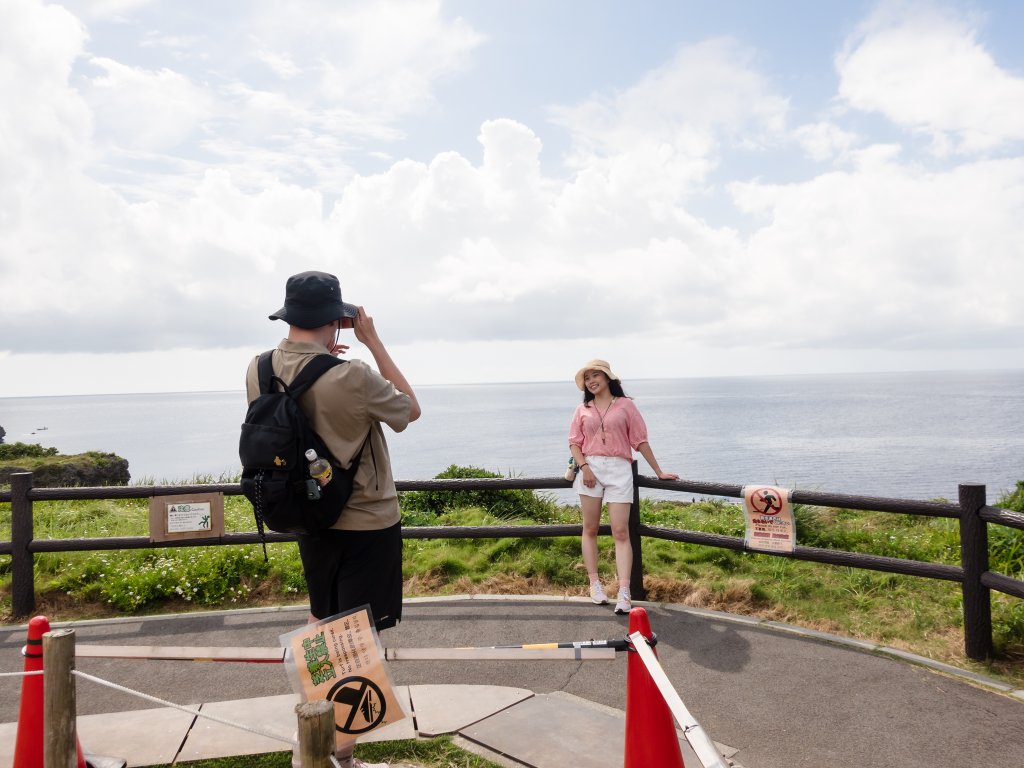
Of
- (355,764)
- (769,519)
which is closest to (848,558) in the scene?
(769,519)

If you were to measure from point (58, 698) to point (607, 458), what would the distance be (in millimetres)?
3892

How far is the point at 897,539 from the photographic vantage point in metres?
8.69

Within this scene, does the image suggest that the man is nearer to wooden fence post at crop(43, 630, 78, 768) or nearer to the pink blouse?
wooden fence post at crop(43, 630, 78, 768)

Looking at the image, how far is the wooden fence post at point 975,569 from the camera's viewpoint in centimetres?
458

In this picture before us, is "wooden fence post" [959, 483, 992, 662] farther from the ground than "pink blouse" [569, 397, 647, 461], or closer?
closer

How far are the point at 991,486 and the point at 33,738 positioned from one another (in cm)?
4083

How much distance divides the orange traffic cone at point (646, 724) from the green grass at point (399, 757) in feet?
2.72

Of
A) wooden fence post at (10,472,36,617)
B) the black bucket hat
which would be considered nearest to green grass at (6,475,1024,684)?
wooden fence post at (10,472,36,617)

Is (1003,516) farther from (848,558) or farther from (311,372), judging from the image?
(311,372)

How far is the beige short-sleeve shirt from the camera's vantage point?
114 inches

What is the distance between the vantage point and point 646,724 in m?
2.83

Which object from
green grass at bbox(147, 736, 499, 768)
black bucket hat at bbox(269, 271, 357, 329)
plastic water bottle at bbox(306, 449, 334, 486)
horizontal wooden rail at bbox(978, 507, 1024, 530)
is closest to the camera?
plastic water bottle at bbox(306, 449, 334, 486)

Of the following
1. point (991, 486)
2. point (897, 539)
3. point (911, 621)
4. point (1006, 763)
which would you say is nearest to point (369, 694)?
point (1006, 763)

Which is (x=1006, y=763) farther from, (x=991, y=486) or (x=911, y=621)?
(x=991, y=486)
